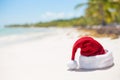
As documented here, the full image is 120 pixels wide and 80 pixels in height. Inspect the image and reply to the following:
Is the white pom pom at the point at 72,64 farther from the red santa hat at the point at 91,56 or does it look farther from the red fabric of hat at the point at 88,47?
the red fabric of hat at the point at 88,47

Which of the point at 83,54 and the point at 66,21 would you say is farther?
the point at 66,21

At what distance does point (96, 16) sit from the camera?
81.5 ft

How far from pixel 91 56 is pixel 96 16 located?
21.8 meters

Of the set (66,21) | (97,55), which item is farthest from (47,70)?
(66,21)

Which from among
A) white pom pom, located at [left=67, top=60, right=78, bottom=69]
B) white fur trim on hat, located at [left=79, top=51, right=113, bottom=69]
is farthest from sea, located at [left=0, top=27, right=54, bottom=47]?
white fur trim on hat, located at [left=79, top=51, right=113, bottom=69]

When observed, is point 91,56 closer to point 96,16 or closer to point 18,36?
point 18,36

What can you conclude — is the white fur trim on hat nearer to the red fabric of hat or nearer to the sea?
the red fabric of hat

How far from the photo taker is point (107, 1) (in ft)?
48.5

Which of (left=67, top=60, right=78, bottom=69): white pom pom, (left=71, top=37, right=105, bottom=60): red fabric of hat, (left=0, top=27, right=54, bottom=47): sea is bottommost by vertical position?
(left=67, top=60, right=78, bottom=69): white pom pom

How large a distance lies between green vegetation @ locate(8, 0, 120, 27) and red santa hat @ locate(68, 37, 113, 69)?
10972mm

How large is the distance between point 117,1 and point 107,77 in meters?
11.8

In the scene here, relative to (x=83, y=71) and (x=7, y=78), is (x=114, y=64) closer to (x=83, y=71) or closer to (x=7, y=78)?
(x=83, y=71)

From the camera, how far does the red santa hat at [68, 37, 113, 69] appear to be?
134 inches

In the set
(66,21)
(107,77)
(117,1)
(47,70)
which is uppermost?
(66,21)
